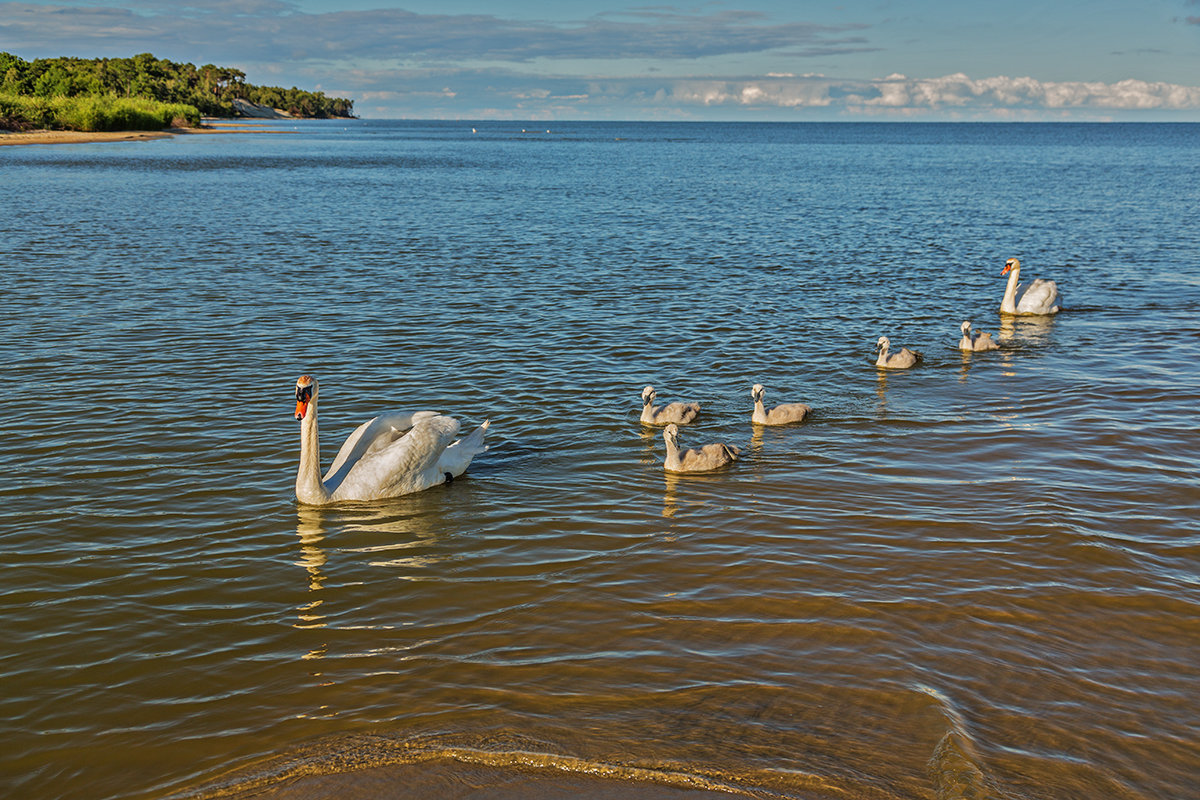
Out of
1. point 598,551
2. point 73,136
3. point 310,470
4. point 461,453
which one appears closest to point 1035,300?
point 461,453

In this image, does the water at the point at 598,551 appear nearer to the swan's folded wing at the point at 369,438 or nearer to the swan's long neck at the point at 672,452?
the swan's long neck at the point at 672,452

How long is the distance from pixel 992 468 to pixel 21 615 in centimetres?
1005

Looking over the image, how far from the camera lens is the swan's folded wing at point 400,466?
10234 mm

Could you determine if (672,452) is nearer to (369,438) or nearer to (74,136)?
(369,438)

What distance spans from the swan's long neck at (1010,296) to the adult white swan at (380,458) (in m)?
13.7

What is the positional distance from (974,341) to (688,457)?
8.00 meters

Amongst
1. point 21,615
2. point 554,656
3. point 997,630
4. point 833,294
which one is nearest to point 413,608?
point 554,656

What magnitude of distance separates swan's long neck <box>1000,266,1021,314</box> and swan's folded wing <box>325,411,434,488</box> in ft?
45.8

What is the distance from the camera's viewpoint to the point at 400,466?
10.3 meters

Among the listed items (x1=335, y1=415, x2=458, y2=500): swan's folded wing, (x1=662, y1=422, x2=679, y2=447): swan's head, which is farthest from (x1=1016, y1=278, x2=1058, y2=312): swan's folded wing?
(x1=335, y1=415, x2=458, y2=500): swan's folded wing

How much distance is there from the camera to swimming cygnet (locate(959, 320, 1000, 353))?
16.5m

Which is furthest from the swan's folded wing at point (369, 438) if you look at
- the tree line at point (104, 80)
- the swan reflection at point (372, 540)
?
the tree line at point (104, 80)

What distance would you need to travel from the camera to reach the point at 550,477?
11008mm

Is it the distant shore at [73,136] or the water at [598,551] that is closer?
the water at [598,551]
